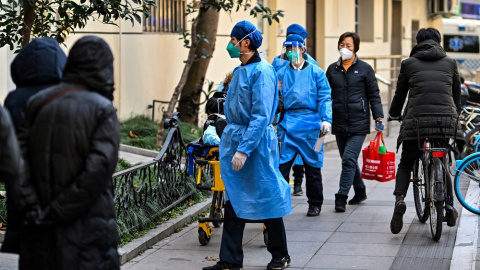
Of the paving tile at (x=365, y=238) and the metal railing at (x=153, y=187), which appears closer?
the metal railing at (x=153, y=187)

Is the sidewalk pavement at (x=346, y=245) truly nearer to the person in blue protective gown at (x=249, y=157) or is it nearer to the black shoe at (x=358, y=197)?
the black shoe at (x=358, y=197)

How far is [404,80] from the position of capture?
25.9 ft

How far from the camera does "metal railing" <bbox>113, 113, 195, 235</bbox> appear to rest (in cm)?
752

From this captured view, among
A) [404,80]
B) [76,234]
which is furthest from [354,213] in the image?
[76,234]

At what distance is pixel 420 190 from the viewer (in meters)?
8.21

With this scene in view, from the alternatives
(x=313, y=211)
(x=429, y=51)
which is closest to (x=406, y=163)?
(x=429, y=51)

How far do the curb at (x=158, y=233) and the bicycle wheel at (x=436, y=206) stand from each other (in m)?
2.29

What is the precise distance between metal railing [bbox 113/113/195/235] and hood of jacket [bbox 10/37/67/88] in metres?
2.73

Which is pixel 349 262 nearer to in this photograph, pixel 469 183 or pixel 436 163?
pixel 436 163

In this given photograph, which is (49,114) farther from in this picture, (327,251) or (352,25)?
(352,25)

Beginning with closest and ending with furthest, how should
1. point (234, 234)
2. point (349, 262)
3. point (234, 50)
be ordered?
point (234, 234)
point (234, 50)
point (349, 262)

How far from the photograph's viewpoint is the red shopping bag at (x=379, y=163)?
8.89m

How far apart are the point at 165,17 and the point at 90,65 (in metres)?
10.9

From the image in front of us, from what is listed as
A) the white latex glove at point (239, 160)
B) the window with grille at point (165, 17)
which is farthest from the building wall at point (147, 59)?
the white latex glove at point (239, 160)
